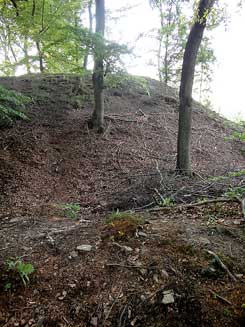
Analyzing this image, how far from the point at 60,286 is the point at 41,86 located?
30.6 ft

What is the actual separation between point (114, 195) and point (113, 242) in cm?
256

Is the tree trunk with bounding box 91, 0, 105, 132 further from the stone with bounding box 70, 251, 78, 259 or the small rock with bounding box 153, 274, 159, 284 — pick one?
the small rock with bounding box 153, 274, 159, 284

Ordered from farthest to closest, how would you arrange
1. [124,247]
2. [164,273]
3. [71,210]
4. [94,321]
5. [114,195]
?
[114,195], [71,210], [124,247], [164,273], [94,321]

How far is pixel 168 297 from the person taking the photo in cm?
207

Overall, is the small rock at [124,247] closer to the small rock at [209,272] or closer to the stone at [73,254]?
the stone at [73,254]

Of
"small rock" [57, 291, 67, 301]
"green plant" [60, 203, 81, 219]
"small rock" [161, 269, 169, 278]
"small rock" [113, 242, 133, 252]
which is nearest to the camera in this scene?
"small rock" [57, 291, 67, 301]

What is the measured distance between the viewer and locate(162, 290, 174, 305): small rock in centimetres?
203

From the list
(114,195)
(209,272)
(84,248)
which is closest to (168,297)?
(209,272)

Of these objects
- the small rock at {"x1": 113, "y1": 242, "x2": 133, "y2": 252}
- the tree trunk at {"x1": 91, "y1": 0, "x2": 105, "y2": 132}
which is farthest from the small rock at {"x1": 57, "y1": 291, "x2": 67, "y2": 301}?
the tree trunk at {"x1": 91, "y1": 0, "x2": 105, "y2": 132}

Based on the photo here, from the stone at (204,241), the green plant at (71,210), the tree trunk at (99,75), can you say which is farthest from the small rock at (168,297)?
the tree trunk at (99,75)

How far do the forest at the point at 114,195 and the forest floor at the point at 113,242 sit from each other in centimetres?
1

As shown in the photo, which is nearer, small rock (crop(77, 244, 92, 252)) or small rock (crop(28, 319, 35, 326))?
small rock (crop(28, 319, 35, 326))

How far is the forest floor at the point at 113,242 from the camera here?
2037 millimetres

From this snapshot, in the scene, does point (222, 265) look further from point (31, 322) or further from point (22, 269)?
point (22, 269)
